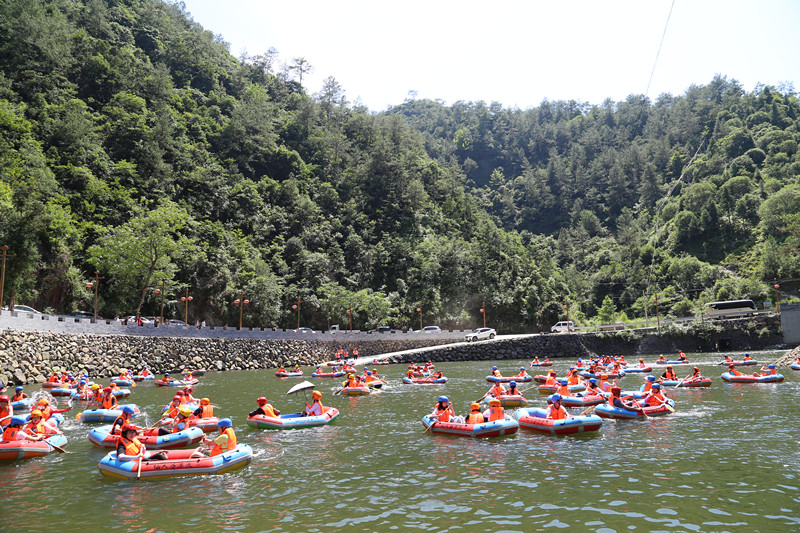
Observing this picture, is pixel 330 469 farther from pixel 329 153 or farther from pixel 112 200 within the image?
pixel 329 153

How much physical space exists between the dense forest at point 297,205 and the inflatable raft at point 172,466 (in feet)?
122

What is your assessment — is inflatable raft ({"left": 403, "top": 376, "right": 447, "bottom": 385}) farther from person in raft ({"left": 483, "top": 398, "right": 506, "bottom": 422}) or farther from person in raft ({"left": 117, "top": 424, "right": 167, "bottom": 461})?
person in raft ({"left": 117, "top": 424, "right": 167, "bottom": 461})

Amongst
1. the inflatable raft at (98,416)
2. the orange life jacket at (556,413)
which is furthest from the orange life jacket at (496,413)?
the inflatable raft at (98,416)

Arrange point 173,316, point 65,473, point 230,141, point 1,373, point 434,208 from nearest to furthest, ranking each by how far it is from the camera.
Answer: point 65,473
point 1,373
point 173,316
point 230,141
point 434,208

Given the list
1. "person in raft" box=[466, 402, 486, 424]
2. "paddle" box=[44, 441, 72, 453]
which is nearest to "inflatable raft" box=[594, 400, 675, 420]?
"person in raft" box=[466, 402, 486, 424]

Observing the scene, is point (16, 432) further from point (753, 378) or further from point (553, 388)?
point (753, 378)

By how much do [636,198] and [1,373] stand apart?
137 m

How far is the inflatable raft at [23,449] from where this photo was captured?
15742mm

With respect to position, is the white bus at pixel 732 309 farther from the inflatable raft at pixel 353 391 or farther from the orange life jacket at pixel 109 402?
the orange life jacket at pixel 109 402

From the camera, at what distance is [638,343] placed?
214ft

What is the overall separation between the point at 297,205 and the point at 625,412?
74.2m

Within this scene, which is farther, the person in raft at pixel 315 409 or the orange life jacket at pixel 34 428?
the person in raft at pixel 315 409

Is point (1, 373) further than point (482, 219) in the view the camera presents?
No

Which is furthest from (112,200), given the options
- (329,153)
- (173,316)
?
(329,153)
